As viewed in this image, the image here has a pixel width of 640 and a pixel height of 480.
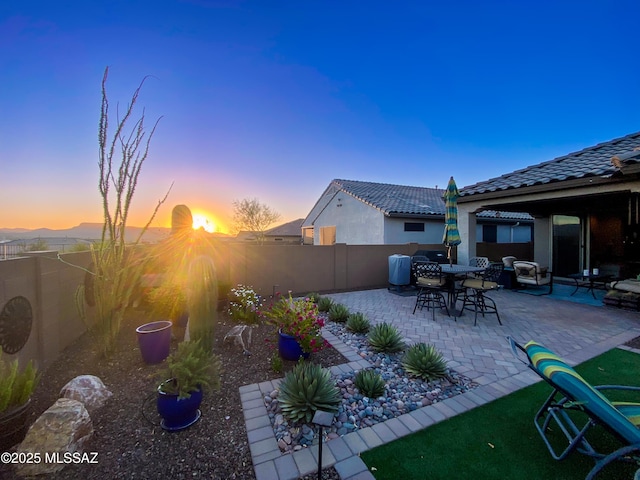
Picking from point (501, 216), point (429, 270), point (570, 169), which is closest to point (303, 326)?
point (429, 270)

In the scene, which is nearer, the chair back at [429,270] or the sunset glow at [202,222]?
the chair back at [429,270]

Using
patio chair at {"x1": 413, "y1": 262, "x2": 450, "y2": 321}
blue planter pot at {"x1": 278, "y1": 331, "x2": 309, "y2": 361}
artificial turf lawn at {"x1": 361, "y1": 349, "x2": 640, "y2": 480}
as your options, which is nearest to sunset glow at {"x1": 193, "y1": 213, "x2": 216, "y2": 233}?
blue planter pot at {"x1": 278, "y1": 331, "x2": 309, "y2": 361}

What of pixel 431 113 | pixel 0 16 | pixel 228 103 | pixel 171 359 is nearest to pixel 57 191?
pixel 0 16

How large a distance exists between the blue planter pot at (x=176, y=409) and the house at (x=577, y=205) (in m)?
7.62

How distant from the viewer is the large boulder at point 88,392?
7.49 feet

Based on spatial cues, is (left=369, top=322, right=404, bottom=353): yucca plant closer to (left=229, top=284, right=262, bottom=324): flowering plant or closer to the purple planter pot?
(left=229, top=284, right=262, bottom=324): flowering plant

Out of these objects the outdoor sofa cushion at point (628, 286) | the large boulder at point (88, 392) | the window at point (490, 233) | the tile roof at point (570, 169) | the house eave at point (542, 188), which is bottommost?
the large boulder at point (88, 392)

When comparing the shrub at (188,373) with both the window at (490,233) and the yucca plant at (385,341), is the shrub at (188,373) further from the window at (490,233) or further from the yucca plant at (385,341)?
the window at (490,233)

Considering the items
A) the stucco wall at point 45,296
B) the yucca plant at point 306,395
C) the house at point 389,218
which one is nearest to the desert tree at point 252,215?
the house at point 389,218

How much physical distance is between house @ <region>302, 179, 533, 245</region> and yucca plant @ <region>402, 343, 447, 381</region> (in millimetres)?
9533

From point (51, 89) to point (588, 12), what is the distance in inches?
421

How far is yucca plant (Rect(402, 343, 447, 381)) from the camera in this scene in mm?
2883

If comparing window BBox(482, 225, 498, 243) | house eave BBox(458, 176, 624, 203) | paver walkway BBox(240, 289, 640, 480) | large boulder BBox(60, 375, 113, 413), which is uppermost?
house eave BBox(458, 176, 624, 203)

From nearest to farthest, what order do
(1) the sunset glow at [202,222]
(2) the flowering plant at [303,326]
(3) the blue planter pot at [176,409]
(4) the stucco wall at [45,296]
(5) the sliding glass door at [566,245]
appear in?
(3) the blue planter pot at [176,409] < (4) the stucco wall at [45,296] < (2) the flowering plant at [303,326] < (1) the sunset glow at [202,222] < (5) the sliding glass door at [566,245]
